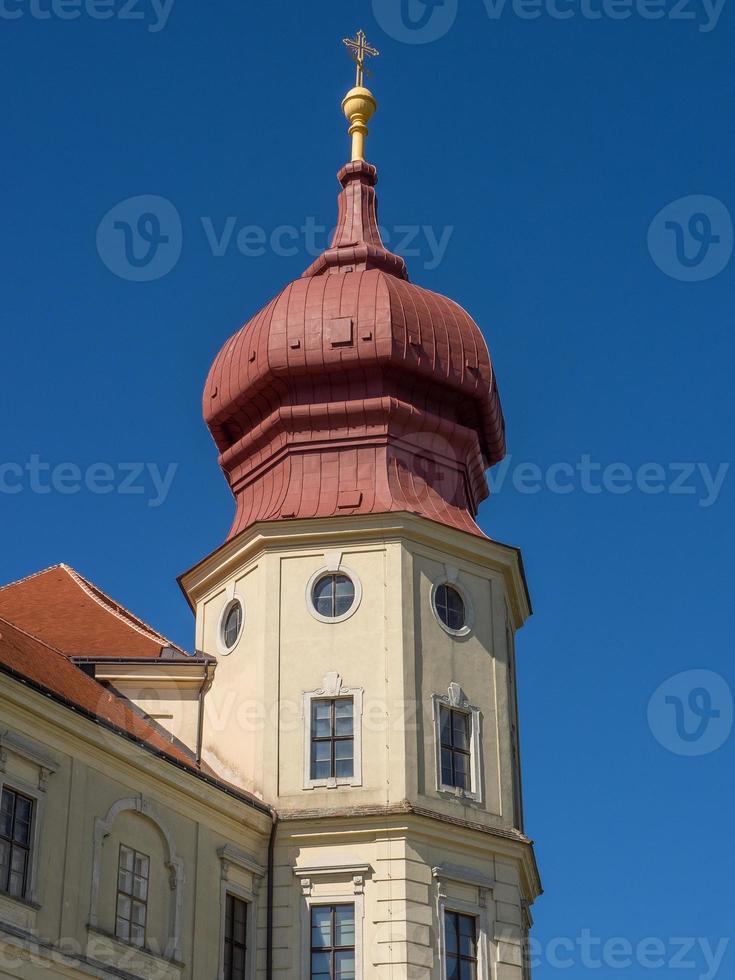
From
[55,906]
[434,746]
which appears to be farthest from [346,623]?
[55,906]

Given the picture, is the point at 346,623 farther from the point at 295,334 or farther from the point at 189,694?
the point at 295,334

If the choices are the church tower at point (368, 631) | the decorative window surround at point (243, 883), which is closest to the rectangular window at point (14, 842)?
the decorative window surround at point (243, 883)

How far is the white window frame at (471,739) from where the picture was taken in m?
29.5

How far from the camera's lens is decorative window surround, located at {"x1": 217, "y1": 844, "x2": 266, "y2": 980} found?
90.9ft

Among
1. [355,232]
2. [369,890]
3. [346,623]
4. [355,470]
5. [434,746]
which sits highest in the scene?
[355,232]

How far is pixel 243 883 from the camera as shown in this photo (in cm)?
2816

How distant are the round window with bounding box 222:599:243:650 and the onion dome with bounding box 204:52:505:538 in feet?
5.04

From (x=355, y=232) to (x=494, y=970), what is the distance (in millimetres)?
15380

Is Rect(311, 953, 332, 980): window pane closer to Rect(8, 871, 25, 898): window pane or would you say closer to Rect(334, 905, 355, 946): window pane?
Rect(334, 905, 355, 946): window pane

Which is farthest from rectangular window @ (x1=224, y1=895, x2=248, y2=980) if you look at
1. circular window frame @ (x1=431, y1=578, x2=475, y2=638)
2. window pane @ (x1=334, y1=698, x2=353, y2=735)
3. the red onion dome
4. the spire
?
the spire

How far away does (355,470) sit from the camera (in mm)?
32312

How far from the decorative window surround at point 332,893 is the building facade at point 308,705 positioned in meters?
0.05

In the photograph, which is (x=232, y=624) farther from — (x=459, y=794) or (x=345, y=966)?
(x=345, y=966)

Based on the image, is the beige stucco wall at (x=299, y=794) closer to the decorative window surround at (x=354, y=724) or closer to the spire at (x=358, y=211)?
Answer: the decorative window surround at (x=354, y=724)
